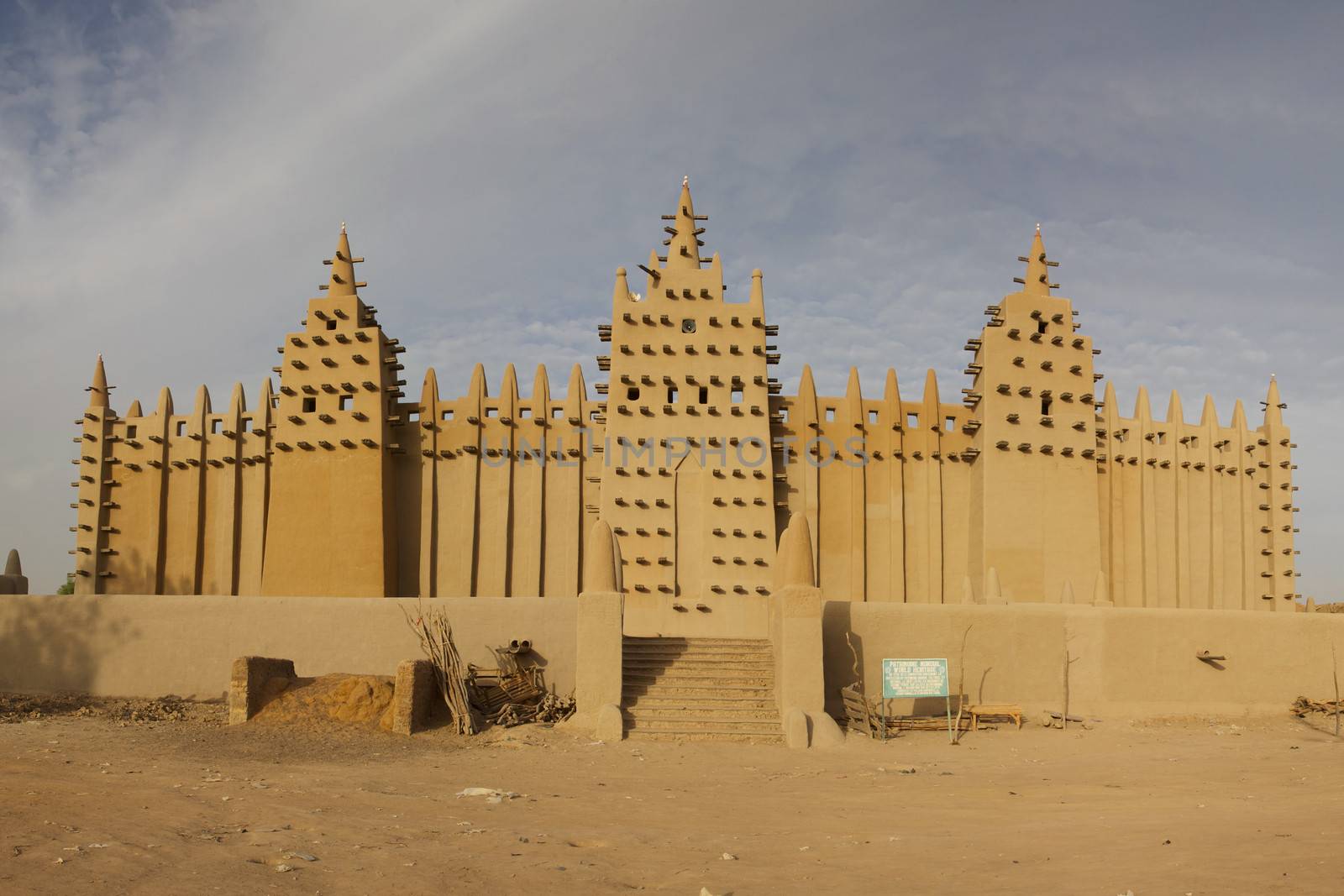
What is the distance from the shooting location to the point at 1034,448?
79.5 feet

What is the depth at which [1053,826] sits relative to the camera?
32.6ft

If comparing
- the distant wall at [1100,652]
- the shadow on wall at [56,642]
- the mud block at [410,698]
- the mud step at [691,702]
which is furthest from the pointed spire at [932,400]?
the shadow on wall at [56,642]

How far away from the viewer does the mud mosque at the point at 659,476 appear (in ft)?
76.9

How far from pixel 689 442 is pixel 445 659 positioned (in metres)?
8.58

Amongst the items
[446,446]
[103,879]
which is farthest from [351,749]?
[446,446]

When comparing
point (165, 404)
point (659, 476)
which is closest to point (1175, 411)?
Answer: point (659, 476)

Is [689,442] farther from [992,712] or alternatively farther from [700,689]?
[992,712]

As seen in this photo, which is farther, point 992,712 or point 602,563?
point 992,712

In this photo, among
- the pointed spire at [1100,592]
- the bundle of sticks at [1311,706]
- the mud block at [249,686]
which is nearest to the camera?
the mud block at [249,686]

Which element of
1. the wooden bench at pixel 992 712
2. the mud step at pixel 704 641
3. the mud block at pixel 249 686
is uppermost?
the mud step at pixel 704 641

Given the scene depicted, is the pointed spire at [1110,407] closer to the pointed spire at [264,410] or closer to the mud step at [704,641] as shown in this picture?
the mud step at [704,641]

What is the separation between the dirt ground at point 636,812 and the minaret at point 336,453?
6743mm

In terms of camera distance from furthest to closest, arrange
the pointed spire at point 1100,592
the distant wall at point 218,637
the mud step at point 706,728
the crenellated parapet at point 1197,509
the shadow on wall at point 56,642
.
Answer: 1. the crenellated parapet at point 1197,509
2. the pointed spire at point 1100,592
3. the shadow on wall at point 56,642
4. the distant wall at point 218,637
5. the mud step at point 706,728

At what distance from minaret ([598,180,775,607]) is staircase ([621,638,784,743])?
174 inches
